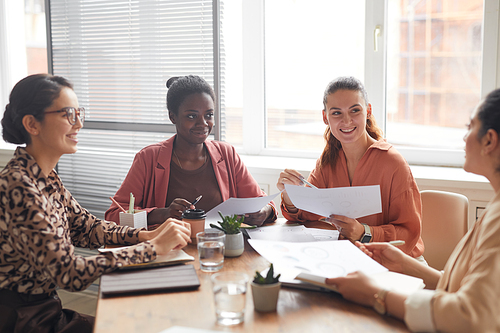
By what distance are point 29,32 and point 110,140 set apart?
5.70 ft

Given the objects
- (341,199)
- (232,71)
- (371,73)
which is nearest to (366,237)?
(341,199)

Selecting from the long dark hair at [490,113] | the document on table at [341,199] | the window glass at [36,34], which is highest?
the window glass at [36,34]

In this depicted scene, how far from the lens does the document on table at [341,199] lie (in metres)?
1.51

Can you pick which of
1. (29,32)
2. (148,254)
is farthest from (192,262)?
(29,32)

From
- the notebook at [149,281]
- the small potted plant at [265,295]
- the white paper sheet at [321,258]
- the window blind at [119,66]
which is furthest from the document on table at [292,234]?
the window blind at [119,66]

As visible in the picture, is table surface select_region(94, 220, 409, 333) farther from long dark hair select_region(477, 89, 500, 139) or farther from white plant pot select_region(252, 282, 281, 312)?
long dark hair select_region(477, 89, 500, 139)

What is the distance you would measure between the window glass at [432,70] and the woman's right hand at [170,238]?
1.84 meters

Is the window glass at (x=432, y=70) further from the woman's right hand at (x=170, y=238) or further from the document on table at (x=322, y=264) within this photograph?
the woman's right hand at (x=170, y=238)

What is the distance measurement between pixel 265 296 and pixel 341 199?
61cm

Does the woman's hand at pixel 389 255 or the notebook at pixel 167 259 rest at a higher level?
the woman's hand at pixel 389 255

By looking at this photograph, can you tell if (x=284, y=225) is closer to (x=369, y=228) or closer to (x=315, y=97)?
(x=369, y=228)

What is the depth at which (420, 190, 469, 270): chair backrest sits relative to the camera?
1.97m

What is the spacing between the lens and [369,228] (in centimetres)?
164

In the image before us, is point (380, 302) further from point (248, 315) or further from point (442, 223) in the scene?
point (442, 223)
